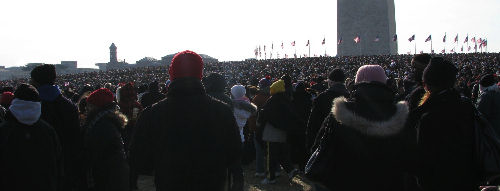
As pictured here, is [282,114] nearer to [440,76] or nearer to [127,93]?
[127,93]

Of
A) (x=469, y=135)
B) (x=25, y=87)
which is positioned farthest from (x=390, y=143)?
(x=25, y=87)

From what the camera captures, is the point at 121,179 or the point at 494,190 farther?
the point at 121,179

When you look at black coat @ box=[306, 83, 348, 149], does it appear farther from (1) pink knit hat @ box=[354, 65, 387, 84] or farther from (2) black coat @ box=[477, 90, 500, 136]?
(2) black coat @ box=[477, 90, 500, 136]

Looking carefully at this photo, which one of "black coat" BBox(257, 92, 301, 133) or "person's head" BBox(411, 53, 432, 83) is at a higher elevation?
"person's head" BBox(411, 53, 432, 83)

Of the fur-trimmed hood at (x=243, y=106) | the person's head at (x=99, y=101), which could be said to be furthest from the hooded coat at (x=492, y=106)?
the person's head at (x=99, y=101)

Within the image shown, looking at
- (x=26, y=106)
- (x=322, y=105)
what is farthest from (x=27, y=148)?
(x=322, y=105)

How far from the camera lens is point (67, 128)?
4852 mm

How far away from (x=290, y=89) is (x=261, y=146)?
121 centimetres

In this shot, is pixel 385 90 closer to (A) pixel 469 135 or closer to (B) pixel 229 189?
(A) pixel 469 135

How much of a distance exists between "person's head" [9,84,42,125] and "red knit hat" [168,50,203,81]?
5.54 ft

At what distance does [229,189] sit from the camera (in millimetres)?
3451

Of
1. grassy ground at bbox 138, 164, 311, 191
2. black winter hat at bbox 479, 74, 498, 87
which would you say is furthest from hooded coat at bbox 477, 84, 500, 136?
grassy ground at bbox 138, 164, 311, 191

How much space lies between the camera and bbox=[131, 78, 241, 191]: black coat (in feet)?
10.4

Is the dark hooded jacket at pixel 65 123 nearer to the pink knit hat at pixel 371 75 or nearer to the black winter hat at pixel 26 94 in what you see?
the black winter hat at pixel 26 94
